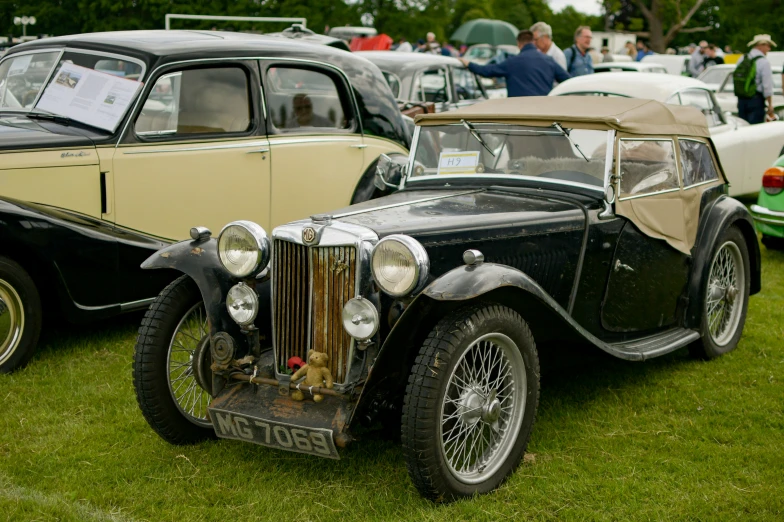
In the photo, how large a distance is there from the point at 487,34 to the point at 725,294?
91.7 feet

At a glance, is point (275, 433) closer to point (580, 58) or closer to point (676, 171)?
point (676, 171)

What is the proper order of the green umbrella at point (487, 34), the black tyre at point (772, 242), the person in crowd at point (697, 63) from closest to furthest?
1. the black tyre at point (772, 242)
2. the person in crowd at point (697, 63)
3. the green umbrella at point (487, 34)

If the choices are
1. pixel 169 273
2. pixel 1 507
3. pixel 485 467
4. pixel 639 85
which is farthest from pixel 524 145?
pixel 639 85

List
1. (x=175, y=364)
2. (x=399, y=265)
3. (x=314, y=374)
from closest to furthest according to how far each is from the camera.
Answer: (x=399, y=265)
(x=314, y=374)
(x=175, y=364)

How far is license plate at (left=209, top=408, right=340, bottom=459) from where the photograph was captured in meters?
3.35

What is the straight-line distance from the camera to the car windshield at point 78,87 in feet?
17.7

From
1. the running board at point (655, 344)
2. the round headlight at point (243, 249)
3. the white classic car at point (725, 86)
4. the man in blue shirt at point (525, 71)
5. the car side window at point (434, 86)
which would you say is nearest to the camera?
the round headlight at point (243, 249)

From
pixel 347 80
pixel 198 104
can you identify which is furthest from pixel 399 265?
pixel 347 80

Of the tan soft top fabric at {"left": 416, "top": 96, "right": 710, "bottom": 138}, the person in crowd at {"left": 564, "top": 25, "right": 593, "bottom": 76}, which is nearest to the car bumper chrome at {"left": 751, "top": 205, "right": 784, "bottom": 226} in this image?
the tan soft top fabric at {"left": 416, "top": 96, "right": 710, "bottom": 138}

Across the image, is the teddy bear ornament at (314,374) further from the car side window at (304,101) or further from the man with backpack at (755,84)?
the man with backpack at (755,84)

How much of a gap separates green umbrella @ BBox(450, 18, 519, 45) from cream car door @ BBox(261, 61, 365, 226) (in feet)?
86.3

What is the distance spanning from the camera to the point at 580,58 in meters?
11.7

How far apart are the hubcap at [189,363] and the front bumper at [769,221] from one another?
5.46 metres

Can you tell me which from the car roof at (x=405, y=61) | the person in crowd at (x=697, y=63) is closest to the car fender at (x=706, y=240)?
the car roof at (x=405, y=61)
